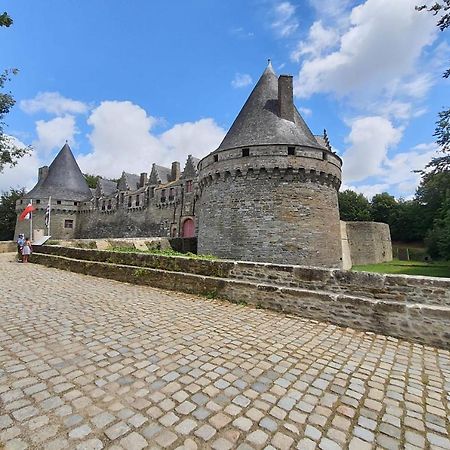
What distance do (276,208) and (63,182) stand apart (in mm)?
30345

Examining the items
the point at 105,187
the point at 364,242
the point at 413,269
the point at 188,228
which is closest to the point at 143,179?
the point at 105,187

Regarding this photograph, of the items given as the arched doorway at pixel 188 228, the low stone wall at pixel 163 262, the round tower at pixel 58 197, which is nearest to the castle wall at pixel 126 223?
the round tower at pixel 58 197

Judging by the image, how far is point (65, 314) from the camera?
171 inches

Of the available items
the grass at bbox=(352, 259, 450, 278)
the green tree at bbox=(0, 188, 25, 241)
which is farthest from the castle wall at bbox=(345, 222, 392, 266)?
the green tree at bbox=(0, 188, 25, 241)

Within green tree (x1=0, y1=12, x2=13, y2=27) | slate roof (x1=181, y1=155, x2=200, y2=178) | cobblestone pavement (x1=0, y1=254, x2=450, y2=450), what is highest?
slate roof (x1=181, y1=155, x2=200, y2=178)

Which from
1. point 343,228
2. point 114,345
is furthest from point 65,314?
point 343,228

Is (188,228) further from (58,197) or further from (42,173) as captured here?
(42,173)

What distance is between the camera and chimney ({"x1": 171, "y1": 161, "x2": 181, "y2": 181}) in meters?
28.1

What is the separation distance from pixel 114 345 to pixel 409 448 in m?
2.78

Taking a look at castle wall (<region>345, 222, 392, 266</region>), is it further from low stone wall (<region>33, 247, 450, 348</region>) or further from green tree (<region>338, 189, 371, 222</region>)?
low stone wall (<region>33, 247, 450, 348</region>)

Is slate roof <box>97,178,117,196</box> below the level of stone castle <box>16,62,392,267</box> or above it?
above

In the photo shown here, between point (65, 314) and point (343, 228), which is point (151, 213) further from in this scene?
point (65, 314)

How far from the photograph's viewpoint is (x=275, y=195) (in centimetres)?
1243

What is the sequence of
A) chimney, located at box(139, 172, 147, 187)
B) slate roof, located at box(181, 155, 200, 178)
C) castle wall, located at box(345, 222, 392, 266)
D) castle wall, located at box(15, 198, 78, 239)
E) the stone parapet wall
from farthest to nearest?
castle wall, located at box(15, 198, 78, 239), chimney, located at box(139, 172, 147, 187), slate roof, located at box(181, 155, 200, 178), castle wall, located at box(345, 222, 392, 266), the stone parapet wall
